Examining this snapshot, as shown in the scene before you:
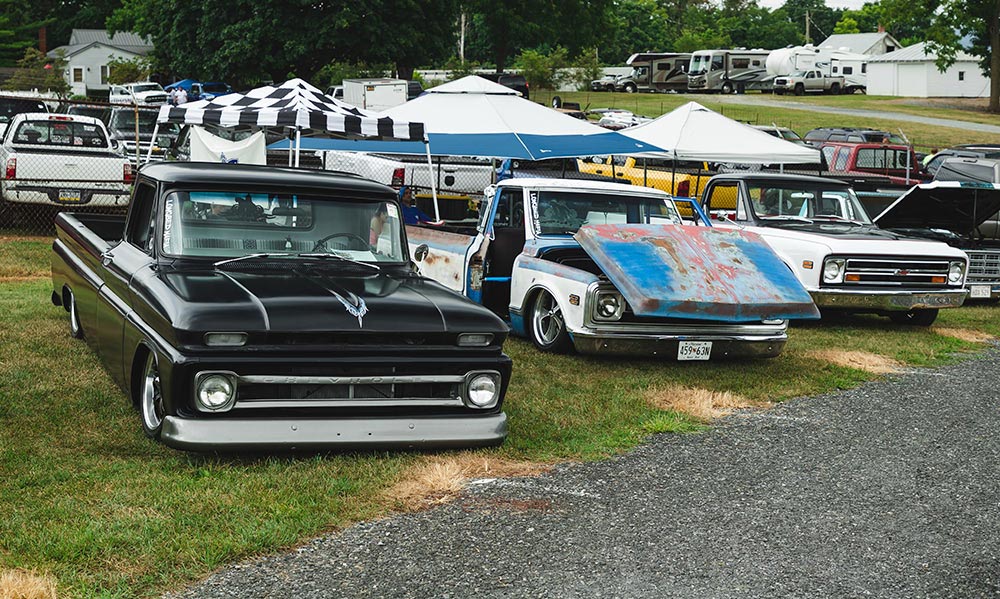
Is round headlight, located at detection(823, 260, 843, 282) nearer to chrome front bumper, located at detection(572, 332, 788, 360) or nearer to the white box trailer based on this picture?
chrome front bumper, located at detection(572, 332, 788, 360)

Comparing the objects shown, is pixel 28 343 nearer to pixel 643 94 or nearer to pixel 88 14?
pixel 643 94

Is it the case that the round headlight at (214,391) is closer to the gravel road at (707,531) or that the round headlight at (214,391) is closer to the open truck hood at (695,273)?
the gravel road at (707,531)

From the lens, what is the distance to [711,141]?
1720 cm

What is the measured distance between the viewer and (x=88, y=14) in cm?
8581

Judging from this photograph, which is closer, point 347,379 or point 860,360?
point 347,379

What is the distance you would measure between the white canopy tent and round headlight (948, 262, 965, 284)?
4936 mm

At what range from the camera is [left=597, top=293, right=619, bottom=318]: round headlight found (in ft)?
30.5

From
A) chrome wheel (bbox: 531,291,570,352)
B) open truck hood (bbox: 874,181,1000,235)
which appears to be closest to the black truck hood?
chrome wheel (bbox: 531,291,570,352)

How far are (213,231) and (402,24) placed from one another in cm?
3905

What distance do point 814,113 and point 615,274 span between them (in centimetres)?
4535

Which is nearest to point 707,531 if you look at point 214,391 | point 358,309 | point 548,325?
point 358,309

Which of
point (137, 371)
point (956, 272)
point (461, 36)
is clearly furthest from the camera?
point (461, 36)

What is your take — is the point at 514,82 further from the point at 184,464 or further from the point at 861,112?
the point at 184,464

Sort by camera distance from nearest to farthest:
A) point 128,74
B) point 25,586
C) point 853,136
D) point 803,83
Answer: point 25,586 → point 853,136 → point 128,74 → point 803,83
